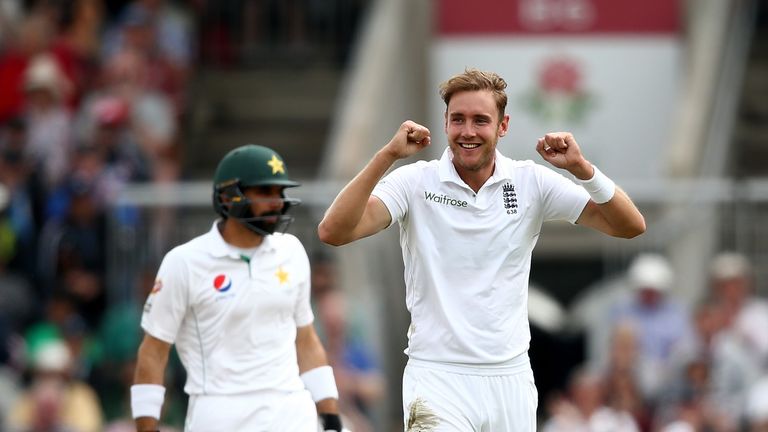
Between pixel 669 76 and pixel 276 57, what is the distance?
4.43m

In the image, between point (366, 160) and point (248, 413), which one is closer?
point (248, 413)

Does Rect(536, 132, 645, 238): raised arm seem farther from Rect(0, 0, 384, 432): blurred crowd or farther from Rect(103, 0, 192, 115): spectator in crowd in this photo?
Rect(103, 0, 192, 115): spectator in crowd

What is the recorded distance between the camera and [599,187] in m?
8.77

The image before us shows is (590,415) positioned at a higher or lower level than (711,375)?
lower

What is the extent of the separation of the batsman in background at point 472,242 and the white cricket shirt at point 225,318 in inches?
46.5

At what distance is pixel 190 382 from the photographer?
391 inches

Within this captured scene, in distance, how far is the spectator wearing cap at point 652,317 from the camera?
15.7 m

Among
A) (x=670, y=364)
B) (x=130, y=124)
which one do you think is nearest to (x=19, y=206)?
(x=130, y=124)

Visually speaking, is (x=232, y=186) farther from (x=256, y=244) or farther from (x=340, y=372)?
(x=340, y=372)

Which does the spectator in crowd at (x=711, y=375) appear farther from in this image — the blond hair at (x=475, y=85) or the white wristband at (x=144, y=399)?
the blond hair at (x=475, y=85)

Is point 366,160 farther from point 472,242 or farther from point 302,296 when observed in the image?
point 472,242

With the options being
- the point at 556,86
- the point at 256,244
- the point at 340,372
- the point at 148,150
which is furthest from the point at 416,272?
the point at 556,86

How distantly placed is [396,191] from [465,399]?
1.02 meters

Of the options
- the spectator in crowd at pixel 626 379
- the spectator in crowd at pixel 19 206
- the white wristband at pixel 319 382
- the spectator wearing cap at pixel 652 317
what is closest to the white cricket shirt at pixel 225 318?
the white wristband at pixel 319 382
